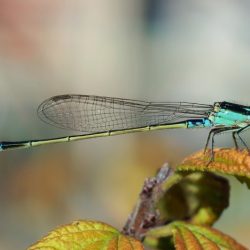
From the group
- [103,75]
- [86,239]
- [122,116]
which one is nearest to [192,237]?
[86,239]

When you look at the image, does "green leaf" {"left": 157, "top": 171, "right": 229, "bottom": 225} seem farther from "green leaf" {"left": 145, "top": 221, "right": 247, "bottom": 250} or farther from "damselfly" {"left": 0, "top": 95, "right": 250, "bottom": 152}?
"damselfly" {"left": 0, "top": 95, "right": 250, "bottom": 152}

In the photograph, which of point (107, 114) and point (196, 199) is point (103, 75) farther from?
point (196, 199)

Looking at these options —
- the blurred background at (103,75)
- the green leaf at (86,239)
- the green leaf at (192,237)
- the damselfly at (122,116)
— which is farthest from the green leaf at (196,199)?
the blurred background at (103,75)

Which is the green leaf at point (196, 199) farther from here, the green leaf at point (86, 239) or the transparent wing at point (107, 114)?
the transparent wing at point (107, 114)

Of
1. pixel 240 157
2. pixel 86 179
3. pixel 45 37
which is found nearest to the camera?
pixel 240 157

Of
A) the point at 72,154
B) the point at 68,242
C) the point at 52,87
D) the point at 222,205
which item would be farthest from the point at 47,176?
the point at 68,242

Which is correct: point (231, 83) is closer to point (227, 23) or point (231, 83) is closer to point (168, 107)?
point (227, 23)

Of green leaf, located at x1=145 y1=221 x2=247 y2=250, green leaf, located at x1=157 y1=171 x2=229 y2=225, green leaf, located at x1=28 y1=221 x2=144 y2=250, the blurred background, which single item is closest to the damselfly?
green leaf, located at x1=157 y1=171 x2=229 y2=225
